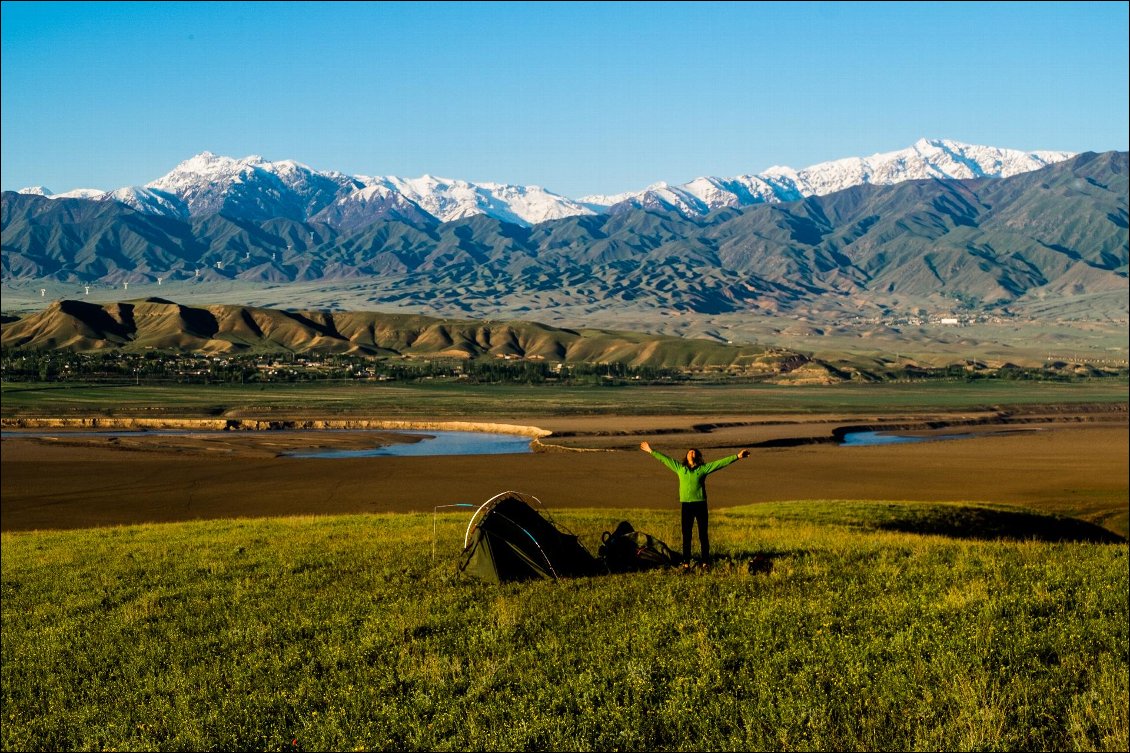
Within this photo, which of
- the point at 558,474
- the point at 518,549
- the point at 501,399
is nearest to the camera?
the point at 518,549

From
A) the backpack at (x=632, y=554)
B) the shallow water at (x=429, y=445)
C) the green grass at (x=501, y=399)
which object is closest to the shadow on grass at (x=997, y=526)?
the backpack at (x=632, y=554)

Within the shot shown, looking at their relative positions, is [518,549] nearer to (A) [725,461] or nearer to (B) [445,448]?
(A) [725,461]

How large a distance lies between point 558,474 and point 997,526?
2670 cm

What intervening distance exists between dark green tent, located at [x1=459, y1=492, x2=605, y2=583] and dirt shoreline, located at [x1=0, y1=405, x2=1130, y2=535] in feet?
64.3

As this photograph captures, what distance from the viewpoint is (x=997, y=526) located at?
38.6 m

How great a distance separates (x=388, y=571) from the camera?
20.5 meters

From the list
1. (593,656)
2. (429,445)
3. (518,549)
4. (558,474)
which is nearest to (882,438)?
(429,445)

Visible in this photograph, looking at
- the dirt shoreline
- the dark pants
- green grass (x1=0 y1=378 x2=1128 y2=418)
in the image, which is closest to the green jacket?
the dark pants

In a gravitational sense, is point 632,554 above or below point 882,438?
above

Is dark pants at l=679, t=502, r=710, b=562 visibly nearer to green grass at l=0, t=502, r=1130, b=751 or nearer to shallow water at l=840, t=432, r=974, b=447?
green grass at l=0, t=502, r=1130, b=751

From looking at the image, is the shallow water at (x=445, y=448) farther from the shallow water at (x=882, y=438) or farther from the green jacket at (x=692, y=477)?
the green jacket at (x=692, y=477)

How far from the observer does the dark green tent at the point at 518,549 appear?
18406 mm

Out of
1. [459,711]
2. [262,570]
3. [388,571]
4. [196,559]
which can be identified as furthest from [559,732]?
[196,559]

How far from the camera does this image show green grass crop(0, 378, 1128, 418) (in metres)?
121
